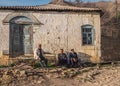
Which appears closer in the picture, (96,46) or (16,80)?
(16,80)

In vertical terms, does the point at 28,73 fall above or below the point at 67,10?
below

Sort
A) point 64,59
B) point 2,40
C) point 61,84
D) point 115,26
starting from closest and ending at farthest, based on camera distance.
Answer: point 61,84 → point 64,59 → point 2,40 → point 115,26

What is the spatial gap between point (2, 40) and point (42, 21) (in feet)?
9.45

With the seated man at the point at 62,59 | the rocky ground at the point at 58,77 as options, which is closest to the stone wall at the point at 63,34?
the seated man at the point at 62,59

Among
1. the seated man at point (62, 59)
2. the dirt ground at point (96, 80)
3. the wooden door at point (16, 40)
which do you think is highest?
the wooden door at point (16, 40)

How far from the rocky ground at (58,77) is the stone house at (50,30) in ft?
11.4

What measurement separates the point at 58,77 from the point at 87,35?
5.61 m

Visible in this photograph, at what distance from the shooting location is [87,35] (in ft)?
81.9

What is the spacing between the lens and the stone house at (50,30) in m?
24.3

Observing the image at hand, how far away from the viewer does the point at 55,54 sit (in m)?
24.5

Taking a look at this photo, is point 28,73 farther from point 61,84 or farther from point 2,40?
point 2,40

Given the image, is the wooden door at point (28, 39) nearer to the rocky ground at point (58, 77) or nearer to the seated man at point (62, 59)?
the seated man at point (62, 59)

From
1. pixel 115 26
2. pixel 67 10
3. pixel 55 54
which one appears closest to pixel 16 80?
pixel 55 54

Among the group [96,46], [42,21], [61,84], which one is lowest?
[61,84]
